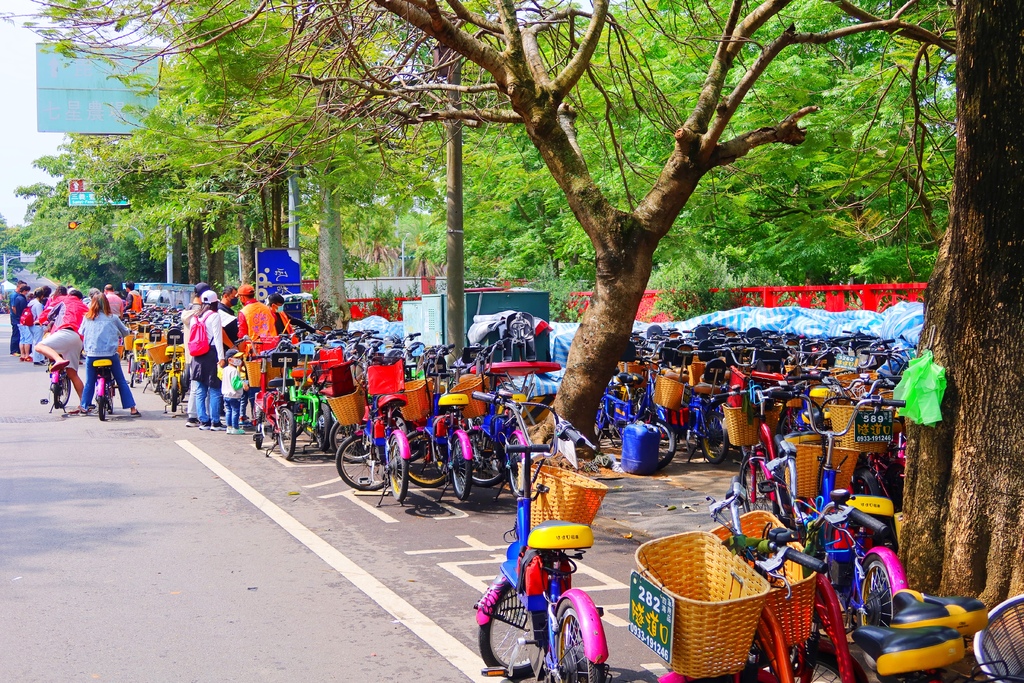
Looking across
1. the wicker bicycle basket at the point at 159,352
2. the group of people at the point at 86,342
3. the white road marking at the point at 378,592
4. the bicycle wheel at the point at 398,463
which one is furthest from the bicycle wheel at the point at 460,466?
the wicker bicycle basket at the point at 159,352

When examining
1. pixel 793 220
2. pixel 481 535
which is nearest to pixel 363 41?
pixel 481 535

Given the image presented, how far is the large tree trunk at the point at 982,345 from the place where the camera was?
5.37m

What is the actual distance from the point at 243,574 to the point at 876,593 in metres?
4.17

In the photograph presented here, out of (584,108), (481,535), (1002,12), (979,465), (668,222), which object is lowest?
(481,535)

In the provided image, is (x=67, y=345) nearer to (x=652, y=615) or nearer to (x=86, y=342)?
(x=86, y=342)

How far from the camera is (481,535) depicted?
27.2 ft

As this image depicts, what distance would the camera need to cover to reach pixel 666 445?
11578 millimetres

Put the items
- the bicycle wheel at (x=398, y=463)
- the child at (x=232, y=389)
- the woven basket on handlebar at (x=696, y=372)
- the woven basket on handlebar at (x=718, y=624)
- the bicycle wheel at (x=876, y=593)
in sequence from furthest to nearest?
the child at (x=232, y=389) < the woven basket on handlebar at (x=696, y=372) < the bicycle wheel at (x=398, y=463) < the bicycle wheel at (x=876, y=593) < the woven basket on handlebar at (x=718, y=624)

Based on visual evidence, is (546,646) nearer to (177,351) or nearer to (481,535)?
(481,535)

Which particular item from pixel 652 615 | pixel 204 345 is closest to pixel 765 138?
pixel 652 615

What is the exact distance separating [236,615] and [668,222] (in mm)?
6275

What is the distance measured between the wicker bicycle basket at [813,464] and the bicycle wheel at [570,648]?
3.06m

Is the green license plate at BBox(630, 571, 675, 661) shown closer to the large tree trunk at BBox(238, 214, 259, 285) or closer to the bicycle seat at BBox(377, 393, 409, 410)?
the bicycle seat at BBox(377, 393, 409, 410)

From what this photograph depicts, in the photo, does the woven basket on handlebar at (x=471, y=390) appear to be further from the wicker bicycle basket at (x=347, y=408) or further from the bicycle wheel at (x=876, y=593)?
the bicycle wheel at (x=876, y=593)
